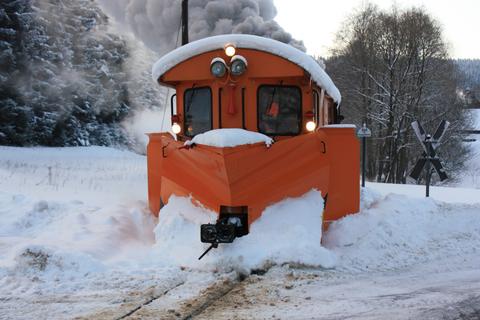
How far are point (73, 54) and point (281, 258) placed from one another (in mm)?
26745

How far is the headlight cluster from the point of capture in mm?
5859

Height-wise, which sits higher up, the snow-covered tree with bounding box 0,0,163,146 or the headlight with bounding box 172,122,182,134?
the snow-covered tree with bounding box 0,0,163,146

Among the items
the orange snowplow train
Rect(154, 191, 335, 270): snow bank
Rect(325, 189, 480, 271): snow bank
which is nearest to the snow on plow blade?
the orange snowplow train

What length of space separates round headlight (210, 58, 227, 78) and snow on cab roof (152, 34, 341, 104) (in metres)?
0.19

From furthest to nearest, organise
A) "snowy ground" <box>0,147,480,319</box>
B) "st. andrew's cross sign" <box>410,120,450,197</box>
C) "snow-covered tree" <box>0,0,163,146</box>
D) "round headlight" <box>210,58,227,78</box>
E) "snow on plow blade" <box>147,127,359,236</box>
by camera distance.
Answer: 1. "snow-covered tree" <box>0,0,163,146</box>
2. "st. andrew's cross sign" <box>410,120,450,197</box>
3. "round headlight" <box>210,58,227,78</box>
4. "snow on plow blade" <box>147,127,359,236</box>
5. "snowy ground" <box>0,147,480,319</box>

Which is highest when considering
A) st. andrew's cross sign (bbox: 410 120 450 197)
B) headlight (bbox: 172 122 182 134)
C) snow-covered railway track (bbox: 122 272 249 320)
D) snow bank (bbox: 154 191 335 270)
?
headlight (bbox: 172 122 182 134)

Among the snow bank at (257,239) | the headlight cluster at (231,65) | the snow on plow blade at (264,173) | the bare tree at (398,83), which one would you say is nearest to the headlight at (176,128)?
the snow on plow blade at (264,173)

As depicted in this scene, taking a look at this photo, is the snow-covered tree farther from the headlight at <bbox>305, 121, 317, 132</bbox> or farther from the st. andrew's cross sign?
the headlight at <bbox>305, 121, 317, 132</bbox>

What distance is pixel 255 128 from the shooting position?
6059 mm

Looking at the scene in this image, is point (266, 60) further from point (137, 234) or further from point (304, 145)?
point (137, 234)

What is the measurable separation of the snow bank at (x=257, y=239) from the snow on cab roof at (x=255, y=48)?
1574mm

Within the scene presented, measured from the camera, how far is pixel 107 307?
3621mm

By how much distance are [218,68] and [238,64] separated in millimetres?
259

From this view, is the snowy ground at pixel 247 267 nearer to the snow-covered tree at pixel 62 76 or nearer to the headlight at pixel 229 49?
the headlight at pixel 229 49
